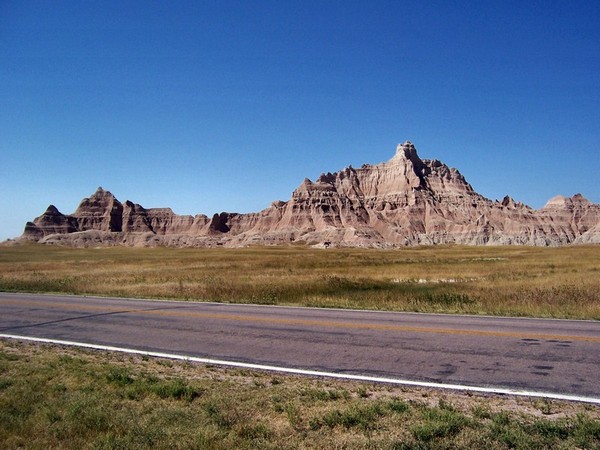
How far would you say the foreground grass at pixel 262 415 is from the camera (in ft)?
17.0

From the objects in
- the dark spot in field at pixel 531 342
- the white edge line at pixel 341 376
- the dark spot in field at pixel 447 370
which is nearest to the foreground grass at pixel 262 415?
the white edge line at pixel 341 376

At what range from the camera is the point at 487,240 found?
583 ft

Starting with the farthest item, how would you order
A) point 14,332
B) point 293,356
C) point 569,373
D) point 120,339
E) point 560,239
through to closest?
point 560,239
point 14,332
point 120,339
point 293,356
point 569,373

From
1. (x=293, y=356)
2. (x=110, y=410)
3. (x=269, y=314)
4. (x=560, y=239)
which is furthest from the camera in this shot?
(x=560, y=239)

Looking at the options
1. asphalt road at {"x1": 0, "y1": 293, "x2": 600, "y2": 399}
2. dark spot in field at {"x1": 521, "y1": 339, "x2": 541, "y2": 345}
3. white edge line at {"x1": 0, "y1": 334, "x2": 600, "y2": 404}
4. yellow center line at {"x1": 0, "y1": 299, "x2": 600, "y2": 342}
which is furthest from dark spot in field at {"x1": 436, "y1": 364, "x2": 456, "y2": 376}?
yellow center line at {"x1": 0, "y1": 299, "x2": 600, "y2": 342}

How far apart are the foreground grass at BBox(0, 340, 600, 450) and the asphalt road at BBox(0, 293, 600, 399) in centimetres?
110

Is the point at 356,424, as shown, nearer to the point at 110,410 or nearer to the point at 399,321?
the point at 110,410

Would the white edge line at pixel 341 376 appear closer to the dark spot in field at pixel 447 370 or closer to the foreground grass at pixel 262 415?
the foreground grass at pixel 262 415

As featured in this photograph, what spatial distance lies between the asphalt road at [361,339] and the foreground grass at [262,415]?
110cm

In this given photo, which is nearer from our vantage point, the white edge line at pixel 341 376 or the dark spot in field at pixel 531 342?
the white edge line at pixel 341 376

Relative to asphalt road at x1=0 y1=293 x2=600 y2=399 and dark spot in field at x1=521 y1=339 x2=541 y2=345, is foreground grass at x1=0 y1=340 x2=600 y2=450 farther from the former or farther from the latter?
dark spot in field at x1=521 y1=339 x2=541 y2=345

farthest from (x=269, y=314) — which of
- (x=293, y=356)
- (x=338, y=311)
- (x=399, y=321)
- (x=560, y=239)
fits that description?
(x=560, y=239)

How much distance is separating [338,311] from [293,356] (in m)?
6.55

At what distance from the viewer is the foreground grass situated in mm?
5176
